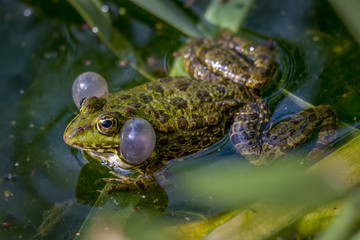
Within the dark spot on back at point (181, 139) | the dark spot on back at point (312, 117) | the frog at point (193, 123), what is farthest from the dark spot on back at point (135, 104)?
the dark spot on back at point (312, 117)

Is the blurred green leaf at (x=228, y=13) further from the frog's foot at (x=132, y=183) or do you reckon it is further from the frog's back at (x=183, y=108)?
the frog's foot at (x=132, y=183)

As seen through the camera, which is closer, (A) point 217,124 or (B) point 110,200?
(B) point 110,200

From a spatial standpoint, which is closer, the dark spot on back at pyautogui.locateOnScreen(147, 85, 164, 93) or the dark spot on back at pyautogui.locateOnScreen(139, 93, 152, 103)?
the dark spot on back at pyautogui.locateOnScreen(139, 93, 152, 103)

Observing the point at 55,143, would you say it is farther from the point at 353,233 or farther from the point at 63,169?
the point at 353,233

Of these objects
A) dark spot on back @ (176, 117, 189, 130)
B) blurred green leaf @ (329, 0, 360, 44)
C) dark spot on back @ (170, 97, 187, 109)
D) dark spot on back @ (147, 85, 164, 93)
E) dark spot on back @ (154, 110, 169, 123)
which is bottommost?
dark spot on back @ (154, 110, 169, 123)

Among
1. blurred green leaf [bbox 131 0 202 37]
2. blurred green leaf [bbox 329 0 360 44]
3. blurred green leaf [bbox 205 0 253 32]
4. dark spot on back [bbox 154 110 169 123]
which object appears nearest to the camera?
blurred green leaf [bbox 329 0 360 44]

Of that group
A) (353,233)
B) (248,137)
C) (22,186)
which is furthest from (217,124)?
(22,186)

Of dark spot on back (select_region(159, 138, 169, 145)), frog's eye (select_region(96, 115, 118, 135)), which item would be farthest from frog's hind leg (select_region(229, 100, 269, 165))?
frog's eye (select_region(96, 115, 118, 135))

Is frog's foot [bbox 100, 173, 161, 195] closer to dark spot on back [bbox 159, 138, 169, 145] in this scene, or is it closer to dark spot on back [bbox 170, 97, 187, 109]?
dark spot on back [bbox 159, 138, 169, 145]
